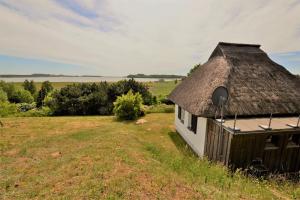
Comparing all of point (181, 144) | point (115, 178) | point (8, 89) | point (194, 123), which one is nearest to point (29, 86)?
point (8, 89)

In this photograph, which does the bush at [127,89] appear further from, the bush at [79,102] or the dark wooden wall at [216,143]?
the dark wooden wall at [216,143]

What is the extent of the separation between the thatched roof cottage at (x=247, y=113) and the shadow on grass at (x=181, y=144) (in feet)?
1.44

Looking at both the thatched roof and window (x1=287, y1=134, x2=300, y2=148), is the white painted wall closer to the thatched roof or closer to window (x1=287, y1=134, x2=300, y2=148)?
the thatched roof

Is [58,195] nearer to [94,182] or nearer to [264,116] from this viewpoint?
[94,182]

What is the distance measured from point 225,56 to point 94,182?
11.8 m

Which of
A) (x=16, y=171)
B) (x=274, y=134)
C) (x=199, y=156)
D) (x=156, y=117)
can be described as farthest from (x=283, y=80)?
(x=16, y=171)

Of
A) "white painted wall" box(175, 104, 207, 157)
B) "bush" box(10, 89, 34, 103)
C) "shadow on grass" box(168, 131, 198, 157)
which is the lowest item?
"bush" box(10, 89, 34, 103)

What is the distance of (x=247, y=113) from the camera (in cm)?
1035

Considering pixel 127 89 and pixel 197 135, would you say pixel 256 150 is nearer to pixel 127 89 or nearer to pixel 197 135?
pixel 197 135

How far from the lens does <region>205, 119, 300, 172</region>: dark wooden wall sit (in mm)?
8391

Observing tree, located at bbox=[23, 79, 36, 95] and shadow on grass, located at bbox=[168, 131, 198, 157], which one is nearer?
shadow on grass, located at bbox=[168, 131, 198, 157]

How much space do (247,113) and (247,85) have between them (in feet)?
7.24

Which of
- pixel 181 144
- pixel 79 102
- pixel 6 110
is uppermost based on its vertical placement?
pixel 79 102

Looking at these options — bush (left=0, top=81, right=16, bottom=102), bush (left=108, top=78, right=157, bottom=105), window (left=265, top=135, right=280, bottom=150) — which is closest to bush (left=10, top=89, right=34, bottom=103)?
bush (left=0, top=81, right=16, bottom=102)
